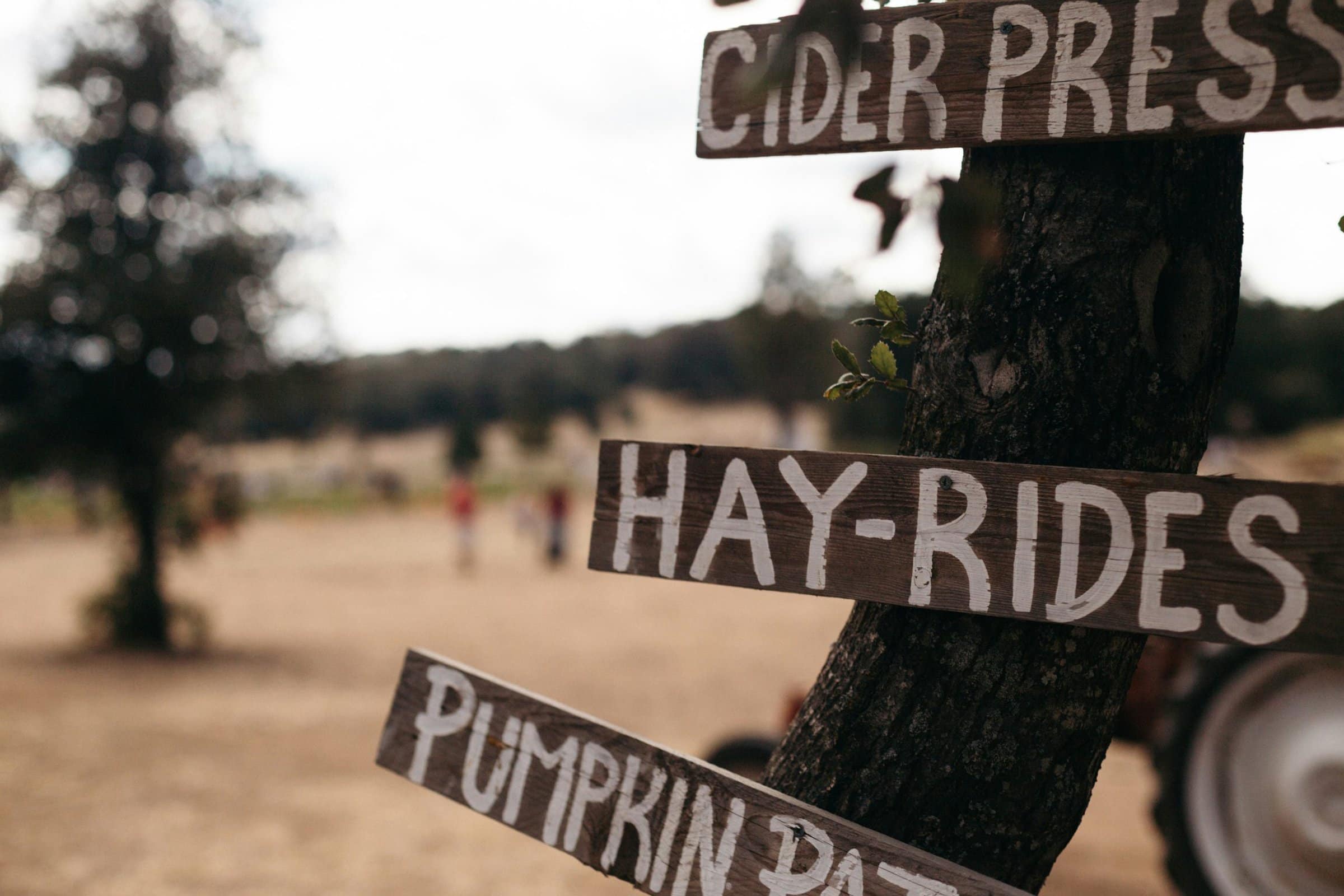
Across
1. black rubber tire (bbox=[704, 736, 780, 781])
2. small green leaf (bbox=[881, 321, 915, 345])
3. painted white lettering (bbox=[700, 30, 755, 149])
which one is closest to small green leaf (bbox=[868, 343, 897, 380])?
small green leaf (bbox=[881, 321, 915, 345])

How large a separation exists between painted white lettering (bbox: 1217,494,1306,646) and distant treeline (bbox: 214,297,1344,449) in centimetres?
67

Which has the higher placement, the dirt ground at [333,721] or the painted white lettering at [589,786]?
the painted white lettering at [589,786]

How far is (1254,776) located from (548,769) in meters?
3.31

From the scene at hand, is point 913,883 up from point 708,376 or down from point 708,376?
down

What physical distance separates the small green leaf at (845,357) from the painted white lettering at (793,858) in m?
A: 0.66

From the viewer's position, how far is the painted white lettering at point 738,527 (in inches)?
65.1

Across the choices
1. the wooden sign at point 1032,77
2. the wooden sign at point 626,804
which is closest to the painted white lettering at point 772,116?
the wooden sign at point 1032,77

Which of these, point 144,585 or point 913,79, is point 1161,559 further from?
point 144,585

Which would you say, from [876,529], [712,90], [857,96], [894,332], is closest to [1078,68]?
[857,96]

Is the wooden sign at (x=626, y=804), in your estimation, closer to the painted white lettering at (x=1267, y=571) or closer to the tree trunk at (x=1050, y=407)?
the tree trunk at (x=1050, y=407)

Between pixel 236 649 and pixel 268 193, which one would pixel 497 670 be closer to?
pixel 236 649

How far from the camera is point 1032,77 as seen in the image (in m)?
1.54

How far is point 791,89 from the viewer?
67.7 inches

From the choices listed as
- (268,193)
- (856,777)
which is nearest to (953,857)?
(856,777)
